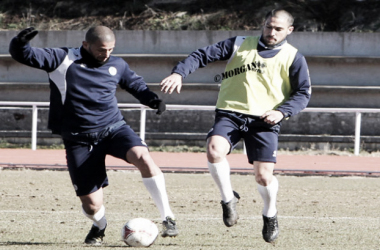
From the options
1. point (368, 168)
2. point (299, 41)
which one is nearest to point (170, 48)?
point (299, 41)

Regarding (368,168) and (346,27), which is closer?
(368,168)

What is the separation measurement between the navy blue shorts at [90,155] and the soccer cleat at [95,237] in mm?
370

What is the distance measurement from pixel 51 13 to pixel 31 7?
721 millimetres

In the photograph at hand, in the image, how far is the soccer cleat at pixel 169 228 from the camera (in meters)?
6.44

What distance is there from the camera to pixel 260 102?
270 inches

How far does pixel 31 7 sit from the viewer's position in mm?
25672

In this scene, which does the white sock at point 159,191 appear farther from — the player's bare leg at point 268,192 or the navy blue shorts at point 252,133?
the player's bare leg at point 268,192

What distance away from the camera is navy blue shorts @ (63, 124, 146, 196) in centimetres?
663

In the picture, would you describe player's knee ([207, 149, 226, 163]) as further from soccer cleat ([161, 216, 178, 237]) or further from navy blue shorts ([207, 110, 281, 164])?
soccer cleat ([161, 216, 178, 237])

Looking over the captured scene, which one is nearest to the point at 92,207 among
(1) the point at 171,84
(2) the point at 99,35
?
(1) the point at 171,84

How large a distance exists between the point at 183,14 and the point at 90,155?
1856 cm

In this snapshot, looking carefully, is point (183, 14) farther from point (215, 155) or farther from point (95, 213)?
point (95, 213)

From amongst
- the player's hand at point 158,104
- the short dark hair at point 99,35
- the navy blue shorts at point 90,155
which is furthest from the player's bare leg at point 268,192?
the short dark hair at point 99,35

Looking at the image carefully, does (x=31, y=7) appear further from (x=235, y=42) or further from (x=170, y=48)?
(x=235, y=42)
